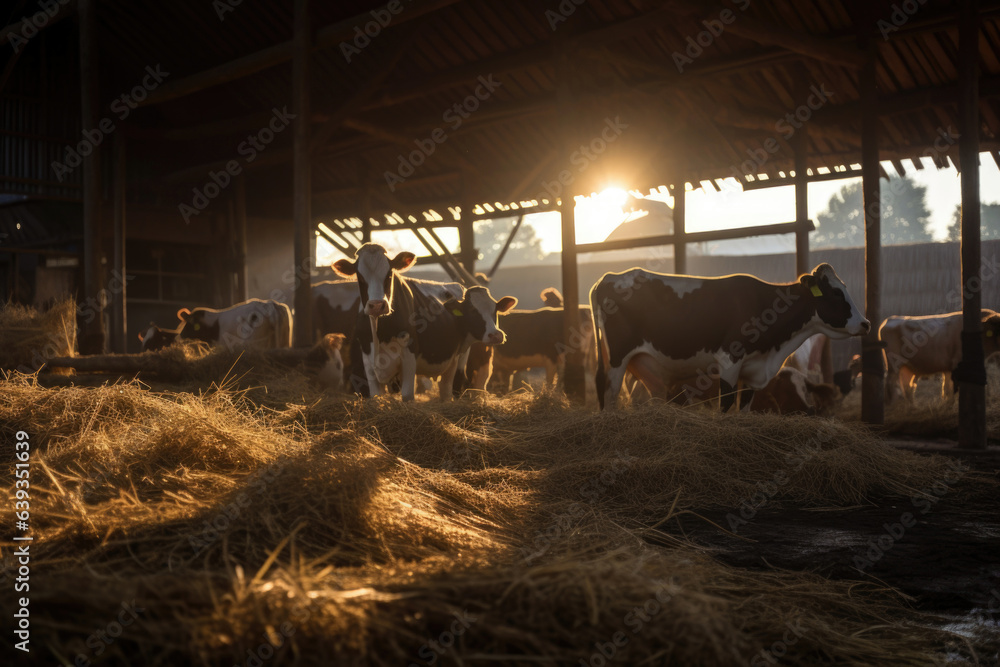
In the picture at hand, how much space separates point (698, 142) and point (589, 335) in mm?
3343

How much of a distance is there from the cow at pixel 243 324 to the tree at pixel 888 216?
5084 centimetres

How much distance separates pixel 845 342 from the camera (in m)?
17.8

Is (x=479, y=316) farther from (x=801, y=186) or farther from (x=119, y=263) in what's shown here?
(x=119, y=263)

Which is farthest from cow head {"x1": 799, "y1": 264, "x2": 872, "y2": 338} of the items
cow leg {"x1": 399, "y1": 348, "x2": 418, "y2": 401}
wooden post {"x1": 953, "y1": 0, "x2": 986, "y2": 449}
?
cow leg {"x1": 399, "y1": 348, "x2": 418, "y2": 401}

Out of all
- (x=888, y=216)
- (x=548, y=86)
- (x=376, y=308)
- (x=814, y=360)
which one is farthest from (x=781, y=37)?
(x=888, y=216)

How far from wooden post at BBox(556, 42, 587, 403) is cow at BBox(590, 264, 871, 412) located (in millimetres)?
812

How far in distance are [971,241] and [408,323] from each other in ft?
16.6

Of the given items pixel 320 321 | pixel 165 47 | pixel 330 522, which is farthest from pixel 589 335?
pixel 330 522

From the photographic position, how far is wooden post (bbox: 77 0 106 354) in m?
9.35

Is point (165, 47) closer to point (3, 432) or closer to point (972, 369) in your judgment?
point (3, 432)

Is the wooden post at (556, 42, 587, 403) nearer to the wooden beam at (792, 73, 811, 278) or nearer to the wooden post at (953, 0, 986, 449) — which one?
the wooden beam at (792, 73, 811, 278)

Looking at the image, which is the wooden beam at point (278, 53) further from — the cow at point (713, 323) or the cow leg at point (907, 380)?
the cow leg at point (907, 380)

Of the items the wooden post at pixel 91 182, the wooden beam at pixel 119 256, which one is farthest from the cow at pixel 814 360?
the wooden beam at pixel 119 256

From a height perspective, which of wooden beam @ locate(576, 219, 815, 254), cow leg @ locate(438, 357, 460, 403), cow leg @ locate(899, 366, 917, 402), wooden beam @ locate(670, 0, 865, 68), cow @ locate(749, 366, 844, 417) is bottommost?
cow leg @ locate(899, 366, 917, 402)
